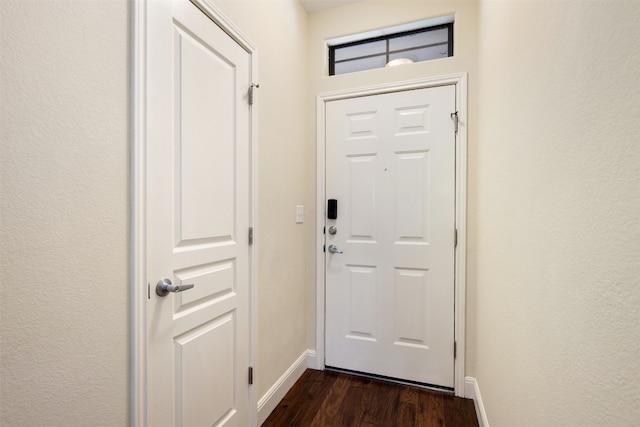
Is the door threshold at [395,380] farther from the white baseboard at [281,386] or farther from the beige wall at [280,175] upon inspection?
the beige wall at [280,175]

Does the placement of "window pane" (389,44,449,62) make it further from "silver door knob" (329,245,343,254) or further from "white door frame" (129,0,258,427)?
"white door frame" (129,0,258,427)

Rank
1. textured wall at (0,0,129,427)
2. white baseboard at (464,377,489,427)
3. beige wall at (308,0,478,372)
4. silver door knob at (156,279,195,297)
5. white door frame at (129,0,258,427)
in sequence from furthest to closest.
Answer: beige wall at (308,0,478,372) < white baseboard at (464,377,489,427) < silver door knob at (156,279,195,297) < white door frame at (129,0,258,427) < textured wall at (0,0,129,427)

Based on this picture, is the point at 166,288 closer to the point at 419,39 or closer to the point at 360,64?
the point at 360,64

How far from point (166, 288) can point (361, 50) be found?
87.8 inches

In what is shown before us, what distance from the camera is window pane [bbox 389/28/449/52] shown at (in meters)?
2.21

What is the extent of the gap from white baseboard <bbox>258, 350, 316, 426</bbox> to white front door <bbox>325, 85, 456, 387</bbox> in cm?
20

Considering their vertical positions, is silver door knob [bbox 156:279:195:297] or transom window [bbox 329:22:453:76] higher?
transom window [bbox 329:22:453:76]

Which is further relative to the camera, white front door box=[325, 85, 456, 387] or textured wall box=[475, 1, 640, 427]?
white front door box=[325, 85, 456, 387]

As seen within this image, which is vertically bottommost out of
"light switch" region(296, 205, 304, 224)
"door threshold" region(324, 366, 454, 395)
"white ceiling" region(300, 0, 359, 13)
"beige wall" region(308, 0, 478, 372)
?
"door threshold" region(324, 366, 454, 395)

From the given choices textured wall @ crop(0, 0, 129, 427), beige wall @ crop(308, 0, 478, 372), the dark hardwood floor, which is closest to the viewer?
textured wall @ crop(0, 0, 129, 427)

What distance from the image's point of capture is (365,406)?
6.31 ft

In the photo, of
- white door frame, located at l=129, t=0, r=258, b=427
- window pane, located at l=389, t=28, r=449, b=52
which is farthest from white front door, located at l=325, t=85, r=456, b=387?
white door frame, located at l=129, t=0, r=258, b=427

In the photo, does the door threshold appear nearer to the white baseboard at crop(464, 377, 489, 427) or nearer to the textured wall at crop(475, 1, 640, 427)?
the white baseboard at crop(464, 377, 489, 427)

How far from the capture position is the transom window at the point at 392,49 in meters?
2.21
